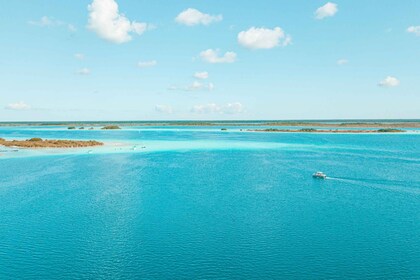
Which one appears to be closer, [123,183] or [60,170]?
[123,183]

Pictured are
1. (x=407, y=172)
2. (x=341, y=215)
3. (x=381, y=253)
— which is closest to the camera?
(x=381, y=253)

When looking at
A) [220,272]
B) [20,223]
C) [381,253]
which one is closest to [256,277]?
[220,272]

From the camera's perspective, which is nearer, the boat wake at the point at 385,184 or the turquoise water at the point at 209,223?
the turquoise water at the point at 209,223

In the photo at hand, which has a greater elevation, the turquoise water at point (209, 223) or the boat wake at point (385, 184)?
the boat wake at point (385, 184)

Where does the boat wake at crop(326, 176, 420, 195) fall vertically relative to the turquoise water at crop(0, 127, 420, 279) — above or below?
above

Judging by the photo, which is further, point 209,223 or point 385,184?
point 385,184

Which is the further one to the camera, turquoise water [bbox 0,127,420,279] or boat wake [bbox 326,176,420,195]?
boat wake [bbox 326,176,420,195]

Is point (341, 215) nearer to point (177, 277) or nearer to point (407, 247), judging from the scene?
point (407, 247)

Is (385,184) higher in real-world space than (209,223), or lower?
higher
